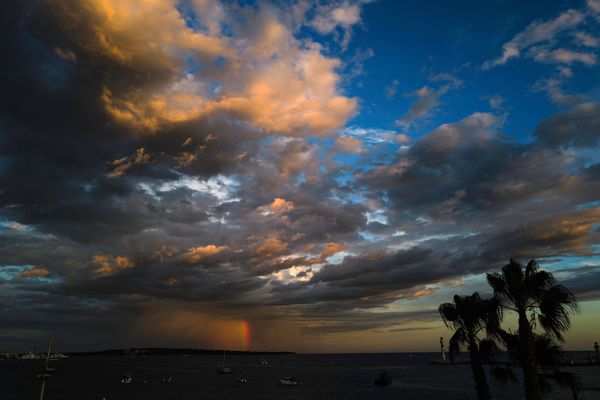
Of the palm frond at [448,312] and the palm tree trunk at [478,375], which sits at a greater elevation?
the palm frond at [448,312]

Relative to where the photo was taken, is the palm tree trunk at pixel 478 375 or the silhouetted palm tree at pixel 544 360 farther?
the palm tree trunk at pixel 478 375

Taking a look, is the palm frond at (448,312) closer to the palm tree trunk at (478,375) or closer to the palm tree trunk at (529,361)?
the palm tree trunk at (478,375)

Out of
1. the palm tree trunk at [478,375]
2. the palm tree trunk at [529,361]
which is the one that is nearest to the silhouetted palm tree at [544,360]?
the palm tree trunk at [529,361]

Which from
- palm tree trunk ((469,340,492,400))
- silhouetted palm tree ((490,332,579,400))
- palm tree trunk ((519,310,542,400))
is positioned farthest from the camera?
palm tree trunk ((469,340,492,400))

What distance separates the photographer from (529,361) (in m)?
19.0

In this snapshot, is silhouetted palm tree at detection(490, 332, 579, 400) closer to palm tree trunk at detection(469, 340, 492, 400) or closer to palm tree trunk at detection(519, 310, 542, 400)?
palm tree trunk at detection(519, 310, 542, 400)

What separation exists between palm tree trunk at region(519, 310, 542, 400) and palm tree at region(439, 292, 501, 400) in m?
4.00

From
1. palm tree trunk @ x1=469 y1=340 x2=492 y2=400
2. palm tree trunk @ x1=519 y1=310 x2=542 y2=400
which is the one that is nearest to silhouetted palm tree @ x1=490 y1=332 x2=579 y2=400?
palm tree trunk @ x1=519 y1=310 x2=542 y2=400

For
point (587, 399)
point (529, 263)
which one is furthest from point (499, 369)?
point (587, 399)

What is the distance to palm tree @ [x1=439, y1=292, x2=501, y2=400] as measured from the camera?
79.6 ft

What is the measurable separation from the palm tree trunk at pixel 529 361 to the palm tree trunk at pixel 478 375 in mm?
5659

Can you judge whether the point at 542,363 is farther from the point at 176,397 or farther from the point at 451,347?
the point at 176,397

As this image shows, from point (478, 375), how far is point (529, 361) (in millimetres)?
6799

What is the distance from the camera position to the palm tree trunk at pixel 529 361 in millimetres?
18828
